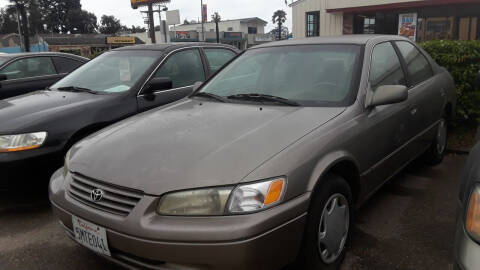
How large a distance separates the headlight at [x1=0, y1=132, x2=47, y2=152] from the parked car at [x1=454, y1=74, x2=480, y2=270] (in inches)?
123

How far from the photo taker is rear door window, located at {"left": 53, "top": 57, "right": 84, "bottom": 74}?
680 cm

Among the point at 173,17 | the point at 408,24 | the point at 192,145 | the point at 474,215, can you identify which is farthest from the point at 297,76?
the point at 173,17

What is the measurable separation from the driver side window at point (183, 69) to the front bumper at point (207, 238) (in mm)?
2617

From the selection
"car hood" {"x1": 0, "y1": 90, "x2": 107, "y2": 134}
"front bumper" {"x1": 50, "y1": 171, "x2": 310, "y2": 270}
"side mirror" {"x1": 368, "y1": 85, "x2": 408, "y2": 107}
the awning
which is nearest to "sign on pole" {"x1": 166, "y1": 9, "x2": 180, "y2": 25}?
the awning

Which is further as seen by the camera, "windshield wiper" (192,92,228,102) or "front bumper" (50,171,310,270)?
"windshield wiper" (192,92,228,102)

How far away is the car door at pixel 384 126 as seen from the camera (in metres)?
2.91

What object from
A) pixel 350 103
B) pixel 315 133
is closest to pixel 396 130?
pixel 350 103

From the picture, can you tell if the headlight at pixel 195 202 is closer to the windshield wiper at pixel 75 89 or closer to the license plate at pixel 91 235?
the license plate at pixel 91 235

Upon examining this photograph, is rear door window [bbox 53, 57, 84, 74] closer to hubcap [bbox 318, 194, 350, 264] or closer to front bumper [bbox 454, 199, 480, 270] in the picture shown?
hubcap [bbox 318, 194, 350, 264]

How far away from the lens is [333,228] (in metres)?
2.49

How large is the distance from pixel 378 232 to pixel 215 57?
3185 mm

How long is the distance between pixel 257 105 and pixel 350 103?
0.66m

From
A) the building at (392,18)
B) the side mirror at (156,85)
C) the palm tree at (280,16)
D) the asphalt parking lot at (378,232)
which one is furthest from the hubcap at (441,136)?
the palm tree at (280,16)

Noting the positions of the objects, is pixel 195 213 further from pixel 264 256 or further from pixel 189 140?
pixel 189 140
